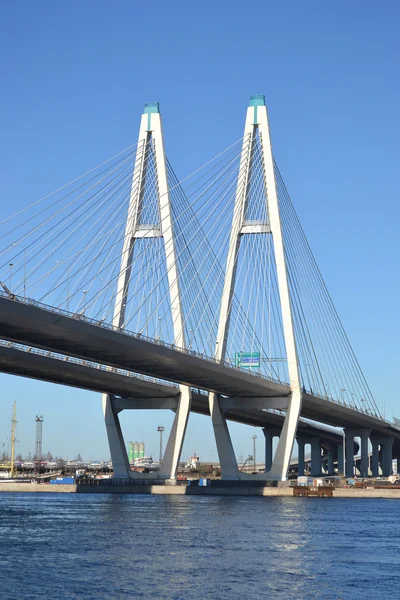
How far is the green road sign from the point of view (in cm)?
8619

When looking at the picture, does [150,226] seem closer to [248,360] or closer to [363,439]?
[248,360]

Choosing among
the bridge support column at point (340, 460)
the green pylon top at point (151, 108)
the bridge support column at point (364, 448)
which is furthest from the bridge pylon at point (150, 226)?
the bridge support column at point (340, 460)

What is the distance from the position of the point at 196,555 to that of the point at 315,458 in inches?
4395

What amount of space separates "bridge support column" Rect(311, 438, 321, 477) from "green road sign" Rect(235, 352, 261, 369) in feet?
186

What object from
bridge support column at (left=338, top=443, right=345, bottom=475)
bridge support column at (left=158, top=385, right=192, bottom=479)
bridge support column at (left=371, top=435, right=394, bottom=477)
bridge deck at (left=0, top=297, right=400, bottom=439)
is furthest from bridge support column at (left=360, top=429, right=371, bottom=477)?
bridge support column at (left=158, top=385, right=192, bottom=479)

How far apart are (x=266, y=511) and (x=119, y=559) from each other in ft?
83.6

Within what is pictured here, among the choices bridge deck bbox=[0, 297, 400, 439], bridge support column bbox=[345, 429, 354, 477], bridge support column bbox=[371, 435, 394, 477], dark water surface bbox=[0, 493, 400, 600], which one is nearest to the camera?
dark water surface bbox=[0, 493, 400, 600]

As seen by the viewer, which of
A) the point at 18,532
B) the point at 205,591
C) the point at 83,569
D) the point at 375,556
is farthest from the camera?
the point at 18,532

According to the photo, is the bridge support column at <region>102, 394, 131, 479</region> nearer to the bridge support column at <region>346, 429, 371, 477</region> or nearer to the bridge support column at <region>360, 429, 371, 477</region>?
the bridge support column at <region>346, 429, 371, 477</region>

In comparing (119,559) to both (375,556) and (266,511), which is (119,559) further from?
(266,511)

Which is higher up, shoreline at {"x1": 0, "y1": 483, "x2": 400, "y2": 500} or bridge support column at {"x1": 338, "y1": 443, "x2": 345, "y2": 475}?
bridge support column at {"x1": 338, "y1": 443, "x2": 345, "y2": 475}

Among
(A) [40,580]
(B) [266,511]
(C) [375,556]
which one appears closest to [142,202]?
(B) [266,511]

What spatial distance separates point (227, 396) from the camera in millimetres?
84750

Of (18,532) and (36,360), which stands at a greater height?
(36,360)
